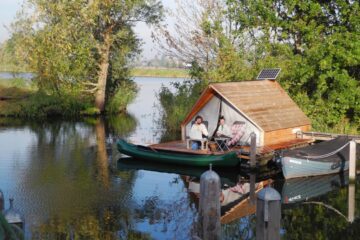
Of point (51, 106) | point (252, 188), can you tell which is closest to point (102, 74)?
point (51, 106)

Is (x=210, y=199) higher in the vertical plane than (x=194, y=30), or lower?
lower

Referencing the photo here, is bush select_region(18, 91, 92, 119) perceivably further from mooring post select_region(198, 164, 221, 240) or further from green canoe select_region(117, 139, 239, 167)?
mooring post select_region(198, 164, 221, 240)

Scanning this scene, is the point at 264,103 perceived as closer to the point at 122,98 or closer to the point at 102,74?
the point at 102,74

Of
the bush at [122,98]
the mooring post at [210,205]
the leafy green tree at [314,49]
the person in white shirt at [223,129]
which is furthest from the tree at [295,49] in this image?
the mooring post at [210,205]

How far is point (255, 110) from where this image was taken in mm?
19984

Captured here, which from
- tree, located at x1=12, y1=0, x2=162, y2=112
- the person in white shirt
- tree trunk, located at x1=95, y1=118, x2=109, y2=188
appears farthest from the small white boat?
tree, located at x1=12, y1=0, x2=162, y2=112

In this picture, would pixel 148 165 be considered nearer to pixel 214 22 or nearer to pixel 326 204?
pixel 326 204

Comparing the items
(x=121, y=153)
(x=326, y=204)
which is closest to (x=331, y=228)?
(x=326, y=204)

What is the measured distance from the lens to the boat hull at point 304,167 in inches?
650

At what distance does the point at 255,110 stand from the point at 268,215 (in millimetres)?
13823

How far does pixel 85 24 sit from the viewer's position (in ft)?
122

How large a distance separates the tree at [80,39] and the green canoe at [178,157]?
18.1 metres

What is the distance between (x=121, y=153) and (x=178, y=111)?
7515 millimetres

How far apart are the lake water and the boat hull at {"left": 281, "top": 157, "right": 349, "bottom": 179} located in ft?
0.81
